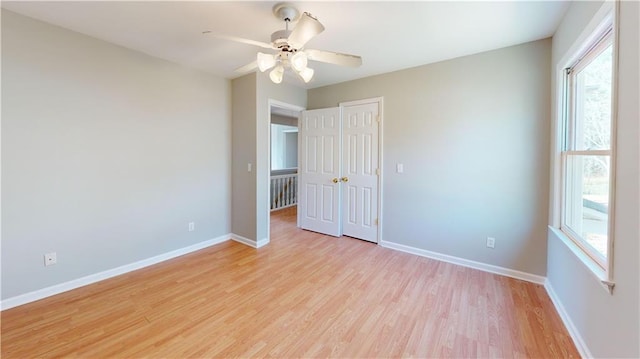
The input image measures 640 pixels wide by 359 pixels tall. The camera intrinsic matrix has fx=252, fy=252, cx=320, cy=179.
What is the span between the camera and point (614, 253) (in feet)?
4.33

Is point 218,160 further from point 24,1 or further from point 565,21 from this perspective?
point 565,21

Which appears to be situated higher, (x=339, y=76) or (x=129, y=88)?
(x=339, y=76)

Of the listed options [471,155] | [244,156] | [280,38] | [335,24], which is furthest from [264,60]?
[471,155]

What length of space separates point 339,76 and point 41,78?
10.4 ft

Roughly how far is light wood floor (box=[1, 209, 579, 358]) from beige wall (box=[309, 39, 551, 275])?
45 cm

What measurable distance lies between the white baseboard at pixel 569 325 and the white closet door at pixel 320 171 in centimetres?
256

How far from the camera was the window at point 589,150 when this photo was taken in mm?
1608

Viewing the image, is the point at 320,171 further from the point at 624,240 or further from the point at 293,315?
the point at 624,240

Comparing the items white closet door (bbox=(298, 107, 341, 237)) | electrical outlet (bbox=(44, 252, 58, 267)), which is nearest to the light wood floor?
electrical outlet (bbox=(44, 252, 58, 267))

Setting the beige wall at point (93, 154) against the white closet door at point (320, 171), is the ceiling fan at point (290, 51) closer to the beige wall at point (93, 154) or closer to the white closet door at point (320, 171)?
the beige wall at point (93, 154)

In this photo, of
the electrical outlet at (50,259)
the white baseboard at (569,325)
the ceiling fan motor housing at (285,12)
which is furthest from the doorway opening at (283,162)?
the white baseboard at (569,325)

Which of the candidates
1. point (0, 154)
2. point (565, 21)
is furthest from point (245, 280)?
point (565, 21)

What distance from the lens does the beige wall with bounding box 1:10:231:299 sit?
213cm

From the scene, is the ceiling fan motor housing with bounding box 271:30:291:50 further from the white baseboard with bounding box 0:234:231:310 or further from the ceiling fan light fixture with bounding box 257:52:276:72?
Answer: the white baseboard with bounding box 0:234:231:310
